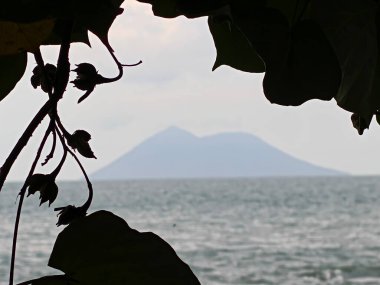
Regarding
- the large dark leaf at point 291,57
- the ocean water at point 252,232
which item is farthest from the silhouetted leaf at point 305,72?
the ocean water at point 252,232

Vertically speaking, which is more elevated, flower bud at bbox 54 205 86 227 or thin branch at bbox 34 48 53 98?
thin branch at bbox 34 48 53 98

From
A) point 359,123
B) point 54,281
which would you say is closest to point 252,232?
point 359,123

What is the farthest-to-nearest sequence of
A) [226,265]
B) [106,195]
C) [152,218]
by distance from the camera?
[106,195], [152,218], [226,265]

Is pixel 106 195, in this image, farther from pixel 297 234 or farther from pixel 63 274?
pixel 63 274

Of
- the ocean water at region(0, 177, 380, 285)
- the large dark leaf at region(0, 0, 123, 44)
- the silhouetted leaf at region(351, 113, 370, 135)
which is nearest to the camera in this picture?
the large dark leaf at region(0, 0, 123, 44)

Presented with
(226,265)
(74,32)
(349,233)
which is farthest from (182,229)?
(74,32)

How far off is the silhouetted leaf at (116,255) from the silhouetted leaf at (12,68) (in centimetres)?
5

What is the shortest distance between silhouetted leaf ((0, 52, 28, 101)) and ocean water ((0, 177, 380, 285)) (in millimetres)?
4533

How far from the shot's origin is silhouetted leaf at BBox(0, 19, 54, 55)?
0.60 ft

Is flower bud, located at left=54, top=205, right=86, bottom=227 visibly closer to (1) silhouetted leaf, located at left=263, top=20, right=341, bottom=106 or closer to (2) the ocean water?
(1) silhouetted leaf, located at left=263, top=20, right=341, bottom=106

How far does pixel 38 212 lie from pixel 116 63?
1754 centimetres

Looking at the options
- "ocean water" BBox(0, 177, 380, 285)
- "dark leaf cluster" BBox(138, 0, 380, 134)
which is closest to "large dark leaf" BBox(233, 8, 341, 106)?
"dark leaf cluster" BBox(138, 0, 380, 134)

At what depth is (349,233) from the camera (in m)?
12.9

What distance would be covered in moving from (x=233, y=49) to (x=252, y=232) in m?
13.5
